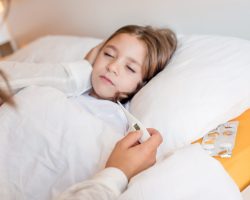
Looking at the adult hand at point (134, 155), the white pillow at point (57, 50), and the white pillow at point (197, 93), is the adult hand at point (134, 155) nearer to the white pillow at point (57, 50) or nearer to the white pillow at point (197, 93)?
the white pillow at point (197, 93)

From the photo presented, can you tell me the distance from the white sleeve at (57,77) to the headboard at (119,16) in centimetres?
37

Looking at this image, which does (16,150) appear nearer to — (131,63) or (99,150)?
(99,150)

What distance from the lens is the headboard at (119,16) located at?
1.20 metres

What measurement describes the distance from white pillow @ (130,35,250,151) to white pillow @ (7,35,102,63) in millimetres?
461

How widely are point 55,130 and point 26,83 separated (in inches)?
10.5

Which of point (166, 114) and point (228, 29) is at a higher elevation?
point (228, 29)

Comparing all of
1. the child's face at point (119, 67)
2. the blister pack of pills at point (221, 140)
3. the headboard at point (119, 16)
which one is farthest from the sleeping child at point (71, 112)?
the blister pack of pills at point (221, 140)

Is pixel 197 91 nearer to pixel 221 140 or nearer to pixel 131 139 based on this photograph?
pixel 221 140

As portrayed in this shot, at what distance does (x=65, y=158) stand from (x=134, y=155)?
0.86 feet

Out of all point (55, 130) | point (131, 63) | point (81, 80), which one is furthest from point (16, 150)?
point (131, 63)

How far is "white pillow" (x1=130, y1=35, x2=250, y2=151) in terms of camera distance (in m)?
0.91

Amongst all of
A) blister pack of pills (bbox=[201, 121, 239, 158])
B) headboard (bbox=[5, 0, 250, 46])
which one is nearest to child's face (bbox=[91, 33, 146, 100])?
headboard (bbox=[5, 0, 250, 46])

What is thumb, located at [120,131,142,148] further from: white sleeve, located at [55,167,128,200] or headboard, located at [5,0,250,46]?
headboard, located at [5,0,250,46]

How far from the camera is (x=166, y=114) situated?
0.93m
